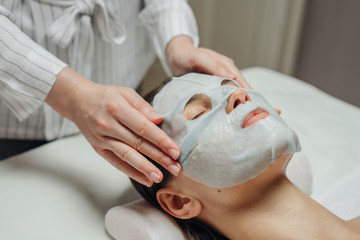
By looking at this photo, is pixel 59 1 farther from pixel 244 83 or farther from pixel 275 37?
pixel 275 37

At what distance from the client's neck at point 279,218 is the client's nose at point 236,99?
0.19 m

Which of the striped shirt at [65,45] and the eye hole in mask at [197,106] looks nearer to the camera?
the eye hole in mask at [197,106]

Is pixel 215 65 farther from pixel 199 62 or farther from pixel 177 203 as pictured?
pixel 177 203

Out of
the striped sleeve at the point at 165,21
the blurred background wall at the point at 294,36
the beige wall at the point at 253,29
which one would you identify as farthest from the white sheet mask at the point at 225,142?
the beige wall at the point at 253,29

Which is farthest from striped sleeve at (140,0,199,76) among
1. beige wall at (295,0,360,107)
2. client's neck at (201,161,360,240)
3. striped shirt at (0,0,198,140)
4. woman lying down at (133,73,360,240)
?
beige wall at (295,0,360,107)

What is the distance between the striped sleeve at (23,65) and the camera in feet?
3.30

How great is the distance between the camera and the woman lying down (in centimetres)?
85

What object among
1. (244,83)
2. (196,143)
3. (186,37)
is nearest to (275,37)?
(186,37)

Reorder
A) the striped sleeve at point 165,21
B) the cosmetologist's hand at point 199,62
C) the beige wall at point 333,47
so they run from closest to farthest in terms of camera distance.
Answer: the cosmetologist's hand at point 199,62, the striped sleeve at point 165,21, the beige wall at point 333,47

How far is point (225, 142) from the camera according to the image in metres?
0.85

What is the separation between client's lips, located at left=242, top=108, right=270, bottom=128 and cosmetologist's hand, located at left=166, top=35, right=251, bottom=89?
0.20 metres

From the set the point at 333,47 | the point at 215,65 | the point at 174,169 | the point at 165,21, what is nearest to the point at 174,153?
the point at 174,169

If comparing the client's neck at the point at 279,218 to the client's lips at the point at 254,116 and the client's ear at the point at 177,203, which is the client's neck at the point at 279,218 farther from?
the client's lips at the point at 254,116

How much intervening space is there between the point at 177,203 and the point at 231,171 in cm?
19
